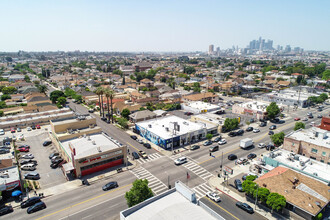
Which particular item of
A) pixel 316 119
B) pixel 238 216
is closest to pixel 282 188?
pixel 238 216

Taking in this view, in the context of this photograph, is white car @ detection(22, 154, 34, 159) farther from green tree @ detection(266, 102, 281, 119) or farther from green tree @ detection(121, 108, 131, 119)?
green tree @ detection(266, 102, 281, 119)

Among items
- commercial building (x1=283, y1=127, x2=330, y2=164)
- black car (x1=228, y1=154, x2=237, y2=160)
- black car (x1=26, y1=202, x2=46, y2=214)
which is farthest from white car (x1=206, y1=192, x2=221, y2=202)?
black car (x1=26, y1=202, x2=46, y2=214)

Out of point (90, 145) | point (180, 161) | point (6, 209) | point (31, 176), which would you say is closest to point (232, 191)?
point (180, 161)


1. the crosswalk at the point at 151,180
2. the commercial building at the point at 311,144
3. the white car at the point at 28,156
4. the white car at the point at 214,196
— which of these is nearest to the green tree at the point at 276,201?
the white car at the point at 214,196

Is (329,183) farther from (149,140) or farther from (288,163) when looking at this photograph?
(149,140)

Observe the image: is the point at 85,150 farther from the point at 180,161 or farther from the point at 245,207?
the point at 245,207

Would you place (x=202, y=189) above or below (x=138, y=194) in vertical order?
below

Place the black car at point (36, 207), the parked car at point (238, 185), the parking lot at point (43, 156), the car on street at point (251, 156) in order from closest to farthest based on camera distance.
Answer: the black car at point (36, 207), the parked car at point (238, 185), the parking lot at point (43, 156), the car on street at point (251, 156)

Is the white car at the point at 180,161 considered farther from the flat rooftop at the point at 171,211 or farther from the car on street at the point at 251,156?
the flat rooftop at the point at 171,211
